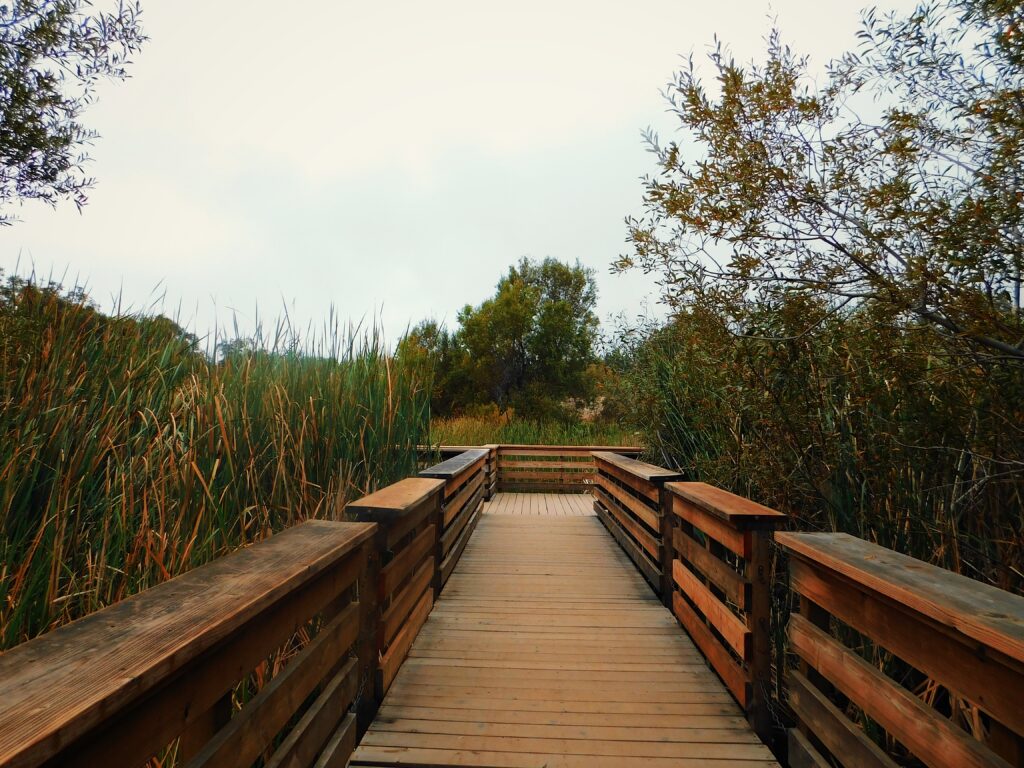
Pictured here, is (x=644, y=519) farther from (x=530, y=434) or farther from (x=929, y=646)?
(x=530, y=434)

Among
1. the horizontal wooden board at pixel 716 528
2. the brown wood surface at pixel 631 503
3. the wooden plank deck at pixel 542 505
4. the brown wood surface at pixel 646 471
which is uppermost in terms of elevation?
the brown wood surface at pixel 646 471

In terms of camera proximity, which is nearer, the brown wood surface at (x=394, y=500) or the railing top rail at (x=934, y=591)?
the railing top rail at (x=934, y=591)

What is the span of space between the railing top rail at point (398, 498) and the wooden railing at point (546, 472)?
6136 millimetres

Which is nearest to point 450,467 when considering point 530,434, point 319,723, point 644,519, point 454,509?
point 454,509

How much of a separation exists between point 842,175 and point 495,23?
6.11 meters

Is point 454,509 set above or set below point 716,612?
above

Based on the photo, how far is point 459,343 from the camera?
869 inches

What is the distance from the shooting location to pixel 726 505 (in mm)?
2342

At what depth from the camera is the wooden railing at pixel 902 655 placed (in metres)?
1.05

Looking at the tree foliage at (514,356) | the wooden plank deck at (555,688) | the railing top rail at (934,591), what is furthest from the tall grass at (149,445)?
the tree foliage at (514,356)

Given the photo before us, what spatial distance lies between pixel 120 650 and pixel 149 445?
168 cm

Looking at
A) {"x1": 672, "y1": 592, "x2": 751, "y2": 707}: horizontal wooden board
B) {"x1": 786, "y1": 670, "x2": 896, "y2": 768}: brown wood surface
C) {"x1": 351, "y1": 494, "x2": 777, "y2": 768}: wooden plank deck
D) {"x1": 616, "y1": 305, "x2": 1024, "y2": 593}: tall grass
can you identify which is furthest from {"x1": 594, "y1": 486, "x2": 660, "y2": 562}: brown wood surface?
{"x1": 786, "y1": 670, "x2": 896, "y2": 768}: brown wood surface

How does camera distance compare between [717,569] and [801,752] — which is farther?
[717,569]

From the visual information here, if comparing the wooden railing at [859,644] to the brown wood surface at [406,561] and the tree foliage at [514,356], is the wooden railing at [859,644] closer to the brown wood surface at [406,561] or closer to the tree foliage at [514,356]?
the brown wood surface at [406,561]
